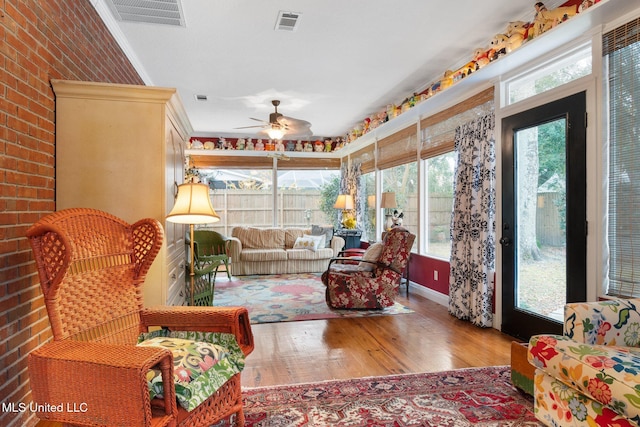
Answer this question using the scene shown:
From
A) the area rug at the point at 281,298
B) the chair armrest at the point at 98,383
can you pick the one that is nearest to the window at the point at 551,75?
the area rug at the point at 281,298

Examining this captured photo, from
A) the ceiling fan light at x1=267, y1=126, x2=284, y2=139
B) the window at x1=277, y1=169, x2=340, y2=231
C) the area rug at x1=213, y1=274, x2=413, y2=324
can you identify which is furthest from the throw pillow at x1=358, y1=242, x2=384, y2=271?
the window at x1=277, y1=169, x2=340, y2=231

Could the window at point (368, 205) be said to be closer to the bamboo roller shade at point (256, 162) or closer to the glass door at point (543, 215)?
the bamboo roller shade at point (256, 162)

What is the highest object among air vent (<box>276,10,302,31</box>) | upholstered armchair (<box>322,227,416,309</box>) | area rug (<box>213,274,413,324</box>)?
air vent (<box>276,10,302,31</box>)

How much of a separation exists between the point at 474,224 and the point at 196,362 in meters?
3.11

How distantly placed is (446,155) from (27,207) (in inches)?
169

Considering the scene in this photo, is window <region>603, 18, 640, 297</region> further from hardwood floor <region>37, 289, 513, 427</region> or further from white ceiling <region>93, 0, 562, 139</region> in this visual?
hardwood floor <region>37, 289, 513, 427</region>

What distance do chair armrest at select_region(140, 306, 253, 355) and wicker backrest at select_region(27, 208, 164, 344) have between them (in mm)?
102

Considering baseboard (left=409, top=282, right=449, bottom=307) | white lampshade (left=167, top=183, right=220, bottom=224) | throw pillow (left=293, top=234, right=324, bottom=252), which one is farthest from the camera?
throw pillow (left=293, top=234, right=324, bottom=252)

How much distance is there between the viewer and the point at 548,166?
10.3ft

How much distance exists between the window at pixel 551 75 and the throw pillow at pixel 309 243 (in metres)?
4.19

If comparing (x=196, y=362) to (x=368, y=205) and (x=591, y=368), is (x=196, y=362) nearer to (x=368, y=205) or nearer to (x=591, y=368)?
(x=591, y=368)

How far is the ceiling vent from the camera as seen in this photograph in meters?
2.92

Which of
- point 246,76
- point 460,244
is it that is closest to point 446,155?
point 460,244

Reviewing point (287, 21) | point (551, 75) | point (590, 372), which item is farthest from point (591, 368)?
point (287, 21)
